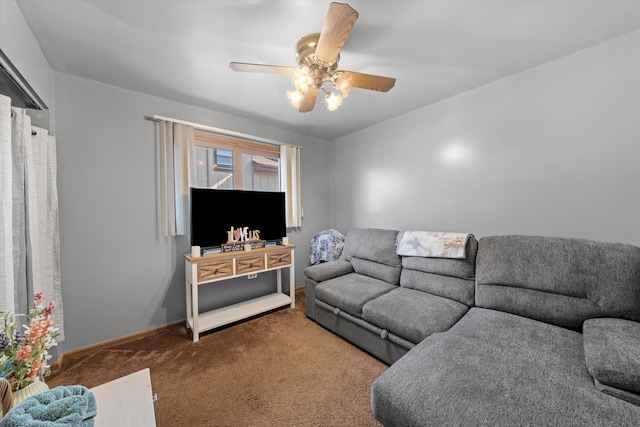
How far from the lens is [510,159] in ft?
6.90

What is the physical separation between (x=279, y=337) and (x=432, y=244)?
1.77 m

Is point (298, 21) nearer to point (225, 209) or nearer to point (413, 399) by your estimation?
point (225, 209)

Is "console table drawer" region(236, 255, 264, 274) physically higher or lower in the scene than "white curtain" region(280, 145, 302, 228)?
lower

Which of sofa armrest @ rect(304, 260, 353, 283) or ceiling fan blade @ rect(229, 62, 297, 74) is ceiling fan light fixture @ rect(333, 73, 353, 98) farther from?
sofa armrest @ rect(304, 260, 353, 283)

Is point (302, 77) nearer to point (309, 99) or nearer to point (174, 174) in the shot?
point (309, 99)

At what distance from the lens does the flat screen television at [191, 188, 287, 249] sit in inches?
94.1


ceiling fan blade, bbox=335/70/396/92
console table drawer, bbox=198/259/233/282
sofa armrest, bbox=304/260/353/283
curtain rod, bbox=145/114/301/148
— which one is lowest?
sofa armrest, bbox=304/260/353/283

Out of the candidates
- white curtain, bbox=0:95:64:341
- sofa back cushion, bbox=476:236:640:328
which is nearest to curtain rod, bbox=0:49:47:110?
white curtain, bbox=0:95:64:341

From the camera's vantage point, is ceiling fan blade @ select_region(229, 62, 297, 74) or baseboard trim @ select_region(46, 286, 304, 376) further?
baseboard trim @ select_region(46, 286, 304, 376)

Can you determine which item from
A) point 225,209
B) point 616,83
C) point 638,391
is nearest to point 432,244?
point 638,391

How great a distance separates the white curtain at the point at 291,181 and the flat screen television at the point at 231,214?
0.28 metres

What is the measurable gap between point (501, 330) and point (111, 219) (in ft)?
10.9

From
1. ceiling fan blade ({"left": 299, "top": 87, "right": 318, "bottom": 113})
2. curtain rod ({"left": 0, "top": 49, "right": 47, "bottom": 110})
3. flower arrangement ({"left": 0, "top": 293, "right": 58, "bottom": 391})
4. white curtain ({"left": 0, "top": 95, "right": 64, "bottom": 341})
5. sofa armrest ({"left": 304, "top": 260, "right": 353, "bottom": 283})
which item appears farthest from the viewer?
sofa armrest ({"left": 304, "top": 260, "right": 353, "bottom": 283})

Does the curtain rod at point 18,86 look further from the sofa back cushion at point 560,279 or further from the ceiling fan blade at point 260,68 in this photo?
the sofa back cushion at point 560,279
